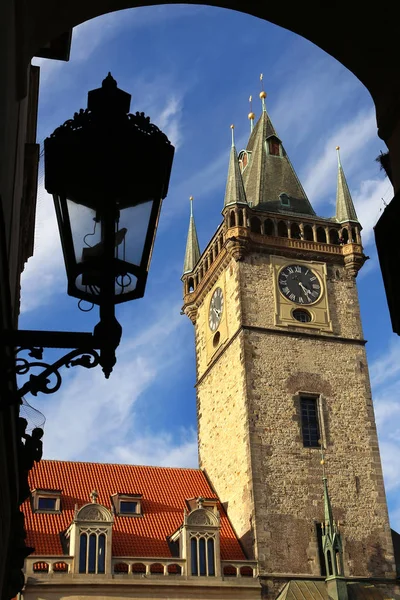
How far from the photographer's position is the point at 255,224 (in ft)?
98.0

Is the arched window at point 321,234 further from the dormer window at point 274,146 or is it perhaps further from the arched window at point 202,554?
the arched window at point 202,554

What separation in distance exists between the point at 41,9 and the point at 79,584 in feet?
67.4

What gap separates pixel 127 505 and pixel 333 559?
6.77 m

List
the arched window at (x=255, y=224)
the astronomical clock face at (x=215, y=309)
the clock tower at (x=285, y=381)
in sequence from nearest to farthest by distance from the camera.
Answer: the clock tower at (x=285, y=381) < the arched window at (x=255, y=224) < the astronomical clock face at (x=215, y=309)

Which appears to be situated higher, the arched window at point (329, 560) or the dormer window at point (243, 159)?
the dormer window at point (243, 159)

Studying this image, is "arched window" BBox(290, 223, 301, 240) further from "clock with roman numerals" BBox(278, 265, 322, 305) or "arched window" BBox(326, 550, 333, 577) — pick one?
"arched window" BBox(326, 550, 333, 577)

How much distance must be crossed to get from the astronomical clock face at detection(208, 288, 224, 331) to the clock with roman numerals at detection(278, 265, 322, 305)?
7.89ft

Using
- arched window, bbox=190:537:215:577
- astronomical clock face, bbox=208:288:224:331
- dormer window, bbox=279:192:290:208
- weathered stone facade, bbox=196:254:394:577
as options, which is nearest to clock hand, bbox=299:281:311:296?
weathered stone facade, bbox=196:254:394:577

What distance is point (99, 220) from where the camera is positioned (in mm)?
3486

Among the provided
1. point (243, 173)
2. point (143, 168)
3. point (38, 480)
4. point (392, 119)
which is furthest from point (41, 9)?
point (243, 173)

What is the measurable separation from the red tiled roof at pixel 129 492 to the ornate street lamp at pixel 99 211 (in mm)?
21289

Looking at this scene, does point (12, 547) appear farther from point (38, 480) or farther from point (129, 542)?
point (38, 480)

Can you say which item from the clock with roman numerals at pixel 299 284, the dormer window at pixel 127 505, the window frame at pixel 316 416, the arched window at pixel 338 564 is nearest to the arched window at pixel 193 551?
the dormer window at pixel 127 505

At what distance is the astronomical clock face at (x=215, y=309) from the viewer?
1177 inches
